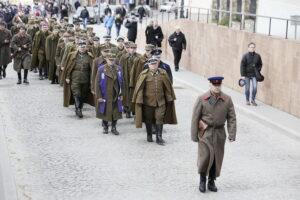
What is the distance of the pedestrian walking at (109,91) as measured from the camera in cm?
1556

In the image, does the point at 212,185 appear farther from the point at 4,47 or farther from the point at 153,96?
the point at 4,47

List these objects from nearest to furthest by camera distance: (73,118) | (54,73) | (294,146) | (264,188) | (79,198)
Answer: (79,198)
(264,188)
(294,146)
(73,118)
(54,73)

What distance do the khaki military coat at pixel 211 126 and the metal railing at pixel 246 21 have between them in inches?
329

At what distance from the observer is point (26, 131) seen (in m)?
15.8

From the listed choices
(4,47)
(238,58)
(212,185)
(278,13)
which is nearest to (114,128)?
(212,185)

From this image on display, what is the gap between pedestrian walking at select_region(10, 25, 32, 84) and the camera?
23.0 metres

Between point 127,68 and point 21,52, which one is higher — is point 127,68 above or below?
above

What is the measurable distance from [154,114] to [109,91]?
1327 mm

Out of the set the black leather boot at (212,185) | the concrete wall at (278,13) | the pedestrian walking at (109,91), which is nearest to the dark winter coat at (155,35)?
the concrete wall at (278,13)

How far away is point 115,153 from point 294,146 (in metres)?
3.67

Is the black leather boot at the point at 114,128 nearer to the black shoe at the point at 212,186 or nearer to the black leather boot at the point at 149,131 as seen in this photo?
the black leather boot at the point at 149,131

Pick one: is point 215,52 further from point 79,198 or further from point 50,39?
point 79,198

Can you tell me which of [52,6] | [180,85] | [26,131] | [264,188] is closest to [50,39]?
[180,85]

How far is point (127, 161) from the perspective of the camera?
1320cm
